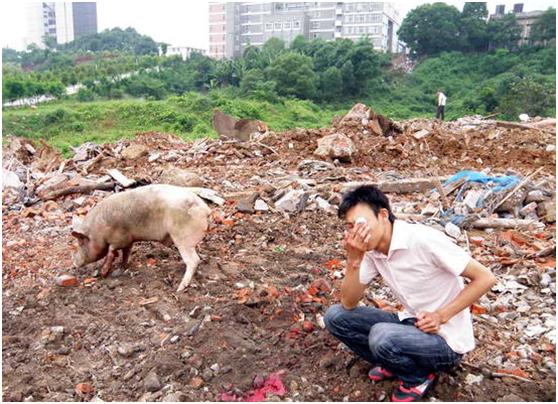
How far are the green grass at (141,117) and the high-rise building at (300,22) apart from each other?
1727 cm

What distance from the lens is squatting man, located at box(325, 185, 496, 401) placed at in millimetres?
2494

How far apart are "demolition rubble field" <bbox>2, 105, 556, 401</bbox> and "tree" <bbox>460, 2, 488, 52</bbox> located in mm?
38244

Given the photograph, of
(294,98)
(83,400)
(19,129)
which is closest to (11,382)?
(83,400)

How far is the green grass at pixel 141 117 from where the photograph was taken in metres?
30.7

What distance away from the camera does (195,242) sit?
467 centimetres

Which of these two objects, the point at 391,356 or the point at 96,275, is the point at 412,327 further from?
the point at 96,275

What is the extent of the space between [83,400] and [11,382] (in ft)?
1.88

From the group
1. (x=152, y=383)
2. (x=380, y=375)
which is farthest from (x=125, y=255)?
(x=380, y=375)

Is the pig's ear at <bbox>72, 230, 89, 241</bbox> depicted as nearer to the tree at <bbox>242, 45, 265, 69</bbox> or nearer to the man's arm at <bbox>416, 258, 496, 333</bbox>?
the man's arm at <bbox>416, 258, 496, 333</bbox>

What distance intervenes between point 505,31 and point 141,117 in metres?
29.8

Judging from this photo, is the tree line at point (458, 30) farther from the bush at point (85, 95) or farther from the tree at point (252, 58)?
the bush at point (85, 95)

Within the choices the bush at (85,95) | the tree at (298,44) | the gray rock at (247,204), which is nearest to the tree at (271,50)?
the tree at (298,44)

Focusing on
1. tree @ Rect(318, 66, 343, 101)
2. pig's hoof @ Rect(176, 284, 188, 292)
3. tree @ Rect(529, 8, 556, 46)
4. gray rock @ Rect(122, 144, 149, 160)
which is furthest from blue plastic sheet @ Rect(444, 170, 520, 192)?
tree @ Rect(529, 8, 556, 46)

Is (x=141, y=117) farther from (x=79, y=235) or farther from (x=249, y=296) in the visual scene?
(x=249, y=296)
